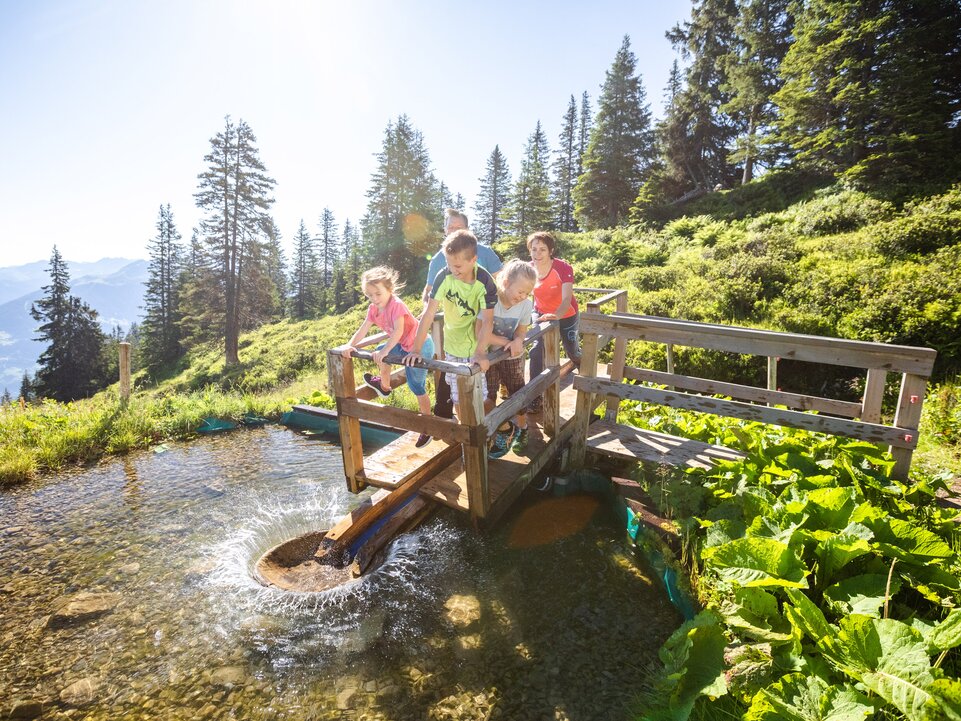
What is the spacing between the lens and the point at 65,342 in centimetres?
3881

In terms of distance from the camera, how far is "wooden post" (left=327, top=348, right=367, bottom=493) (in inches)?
185

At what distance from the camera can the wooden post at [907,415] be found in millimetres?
3734

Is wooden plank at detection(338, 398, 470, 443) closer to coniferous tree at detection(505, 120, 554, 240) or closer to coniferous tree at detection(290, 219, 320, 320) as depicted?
coniferous tree at detection(505, 120, 554, 240)

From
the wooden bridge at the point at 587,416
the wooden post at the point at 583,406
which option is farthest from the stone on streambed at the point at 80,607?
the wooden post at the point at 583,406

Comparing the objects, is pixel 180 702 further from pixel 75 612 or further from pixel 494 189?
pixel 494 189

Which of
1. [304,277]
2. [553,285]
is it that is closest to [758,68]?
[553,285]

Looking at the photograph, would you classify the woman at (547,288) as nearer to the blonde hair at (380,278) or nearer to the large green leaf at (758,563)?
the blonde hair at (380,278)

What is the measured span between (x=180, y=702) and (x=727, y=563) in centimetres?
379

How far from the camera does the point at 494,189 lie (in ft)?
182

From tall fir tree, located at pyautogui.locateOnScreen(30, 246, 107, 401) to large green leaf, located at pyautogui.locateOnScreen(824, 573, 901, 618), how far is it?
5016 centimetres

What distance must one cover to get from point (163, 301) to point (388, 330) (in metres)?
55.5

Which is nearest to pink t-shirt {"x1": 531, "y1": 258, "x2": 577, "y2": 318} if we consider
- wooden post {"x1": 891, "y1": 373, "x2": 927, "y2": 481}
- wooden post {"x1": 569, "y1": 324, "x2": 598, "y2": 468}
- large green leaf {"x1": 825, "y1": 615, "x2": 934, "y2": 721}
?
wooden post {"x1": 569, "y1": 324, "x2": 598, "y2": 468}

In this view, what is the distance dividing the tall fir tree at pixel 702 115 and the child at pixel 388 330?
3746 cm

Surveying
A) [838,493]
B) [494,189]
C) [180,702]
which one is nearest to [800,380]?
[838,493]
